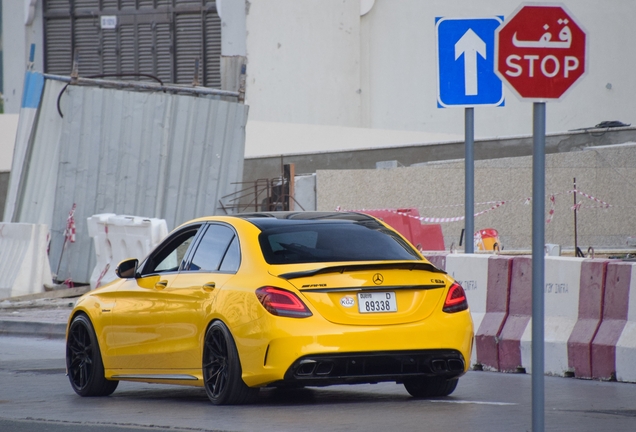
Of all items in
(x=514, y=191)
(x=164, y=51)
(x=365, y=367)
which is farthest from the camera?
(x=164, y=51)

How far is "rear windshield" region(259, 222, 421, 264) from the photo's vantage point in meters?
8.37

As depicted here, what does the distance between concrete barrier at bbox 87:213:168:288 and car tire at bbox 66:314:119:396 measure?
7.88 m

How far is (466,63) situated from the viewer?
34.5 ft

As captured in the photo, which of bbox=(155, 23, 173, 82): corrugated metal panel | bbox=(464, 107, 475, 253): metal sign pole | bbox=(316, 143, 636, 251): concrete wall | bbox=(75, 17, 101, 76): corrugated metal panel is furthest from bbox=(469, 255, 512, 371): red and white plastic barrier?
bbox=(75, 17, 101, 76): corrugated metal panel

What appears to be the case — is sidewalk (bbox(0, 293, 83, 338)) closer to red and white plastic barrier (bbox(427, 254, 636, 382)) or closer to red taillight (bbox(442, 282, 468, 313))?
red and white plastic barrier (bbox(427, 254, 636, 382))

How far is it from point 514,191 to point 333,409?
57.9 feet

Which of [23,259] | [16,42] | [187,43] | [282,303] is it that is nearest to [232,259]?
[282,303]

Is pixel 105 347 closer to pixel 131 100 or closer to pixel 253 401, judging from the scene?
pixel 253 401

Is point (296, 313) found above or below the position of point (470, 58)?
below

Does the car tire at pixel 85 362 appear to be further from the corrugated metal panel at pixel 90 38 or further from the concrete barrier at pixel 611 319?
the corrugated metal panel at pixel 90 38

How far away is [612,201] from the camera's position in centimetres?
2489

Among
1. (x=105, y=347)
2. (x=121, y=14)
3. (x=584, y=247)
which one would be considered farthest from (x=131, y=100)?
(x=121, y=14)

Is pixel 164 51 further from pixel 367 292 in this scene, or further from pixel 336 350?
pixel 336 350

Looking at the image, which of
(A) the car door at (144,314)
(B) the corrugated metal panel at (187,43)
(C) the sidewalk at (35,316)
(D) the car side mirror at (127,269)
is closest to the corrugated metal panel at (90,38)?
(B) the corrugated metal panel at (187,43)
